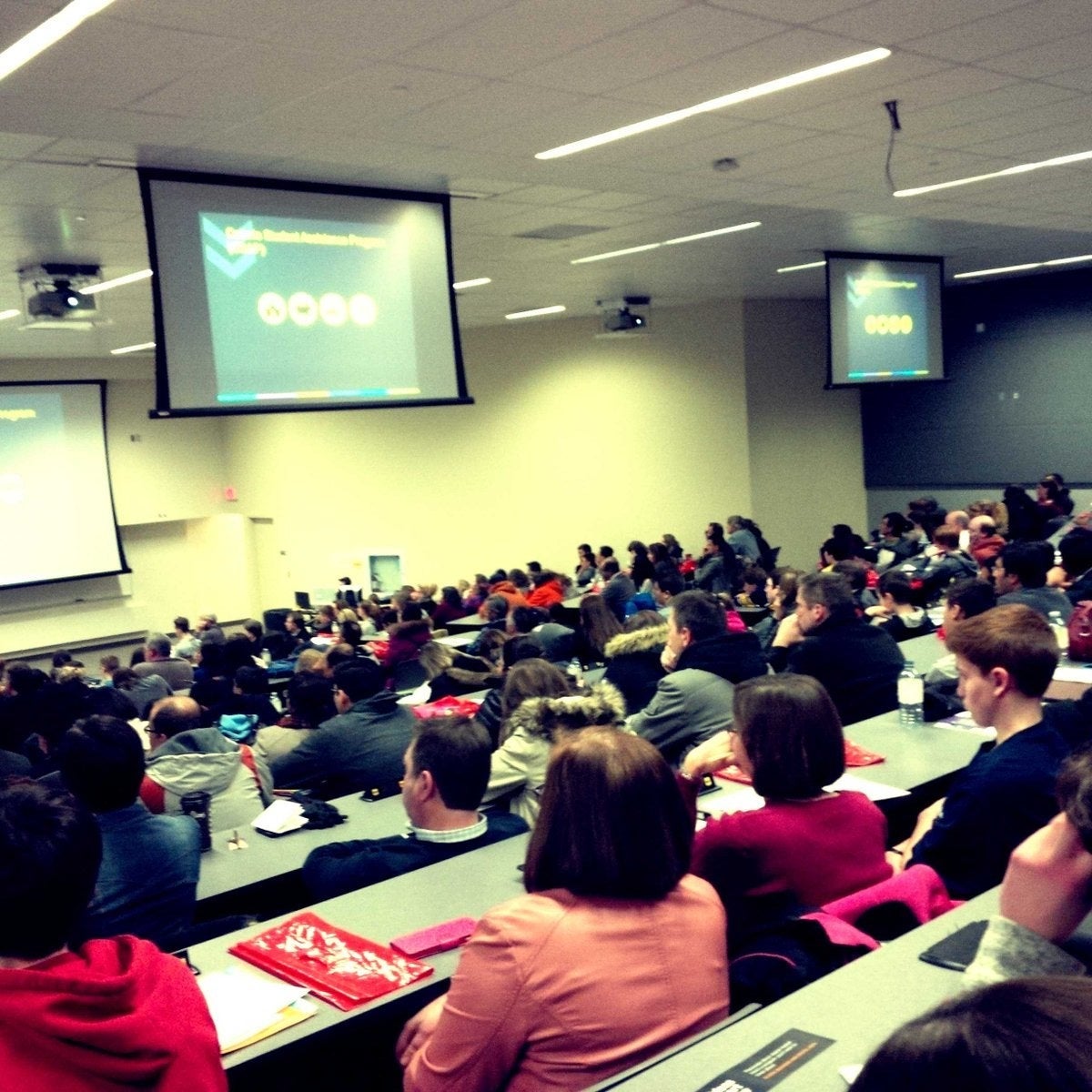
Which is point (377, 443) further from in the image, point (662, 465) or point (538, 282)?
point (538, 282)

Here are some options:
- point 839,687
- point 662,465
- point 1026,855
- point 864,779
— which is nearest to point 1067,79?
point 839,687

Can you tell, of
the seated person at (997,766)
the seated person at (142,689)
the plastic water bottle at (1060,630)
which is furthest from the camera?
the seated person at (142,689)

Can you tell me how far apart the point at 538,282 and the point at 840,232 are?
284 cm

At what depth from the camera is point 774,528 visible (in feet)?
44.7

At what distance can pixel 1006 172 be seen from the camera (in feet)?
22.0

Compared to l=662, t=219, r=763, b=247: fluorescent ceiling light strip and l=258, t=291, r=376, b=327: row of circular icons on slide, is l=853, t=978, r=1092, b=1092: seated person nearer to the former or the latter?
l=258, t=291, r=376, b=327: row of circular icons on slide

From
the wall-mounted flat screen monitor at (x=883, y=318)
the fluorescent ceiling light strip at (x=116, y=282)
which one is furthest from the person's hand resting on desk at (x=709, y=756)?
the fluorescent ceiling light strip at (x=116, y=282)

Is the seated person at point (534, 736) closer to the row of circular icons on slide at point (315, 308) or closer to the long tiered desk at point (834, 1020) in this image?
the long tiered desk at point (834, 1020)

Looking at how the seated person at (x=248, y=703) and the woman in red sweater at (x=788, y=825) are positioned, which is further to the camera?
the seated person at (x=248, y=703)

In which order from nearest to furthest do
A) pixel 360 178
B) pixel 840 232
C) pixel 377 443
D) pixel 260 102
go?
pixel 260 102 < pixel 360 178 < pixel 840 232 < pixel 377 443

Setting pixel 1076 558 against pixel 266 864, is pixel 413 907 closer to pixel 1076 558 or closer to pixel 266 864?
pixel 266 864

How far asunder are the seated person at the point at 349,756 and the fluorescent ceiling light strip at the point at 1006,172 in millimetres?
4641

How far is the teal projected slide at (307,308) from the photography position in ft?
16.9

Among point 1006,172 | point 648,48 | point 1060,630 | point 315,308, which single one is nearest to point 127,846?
point 648,48
